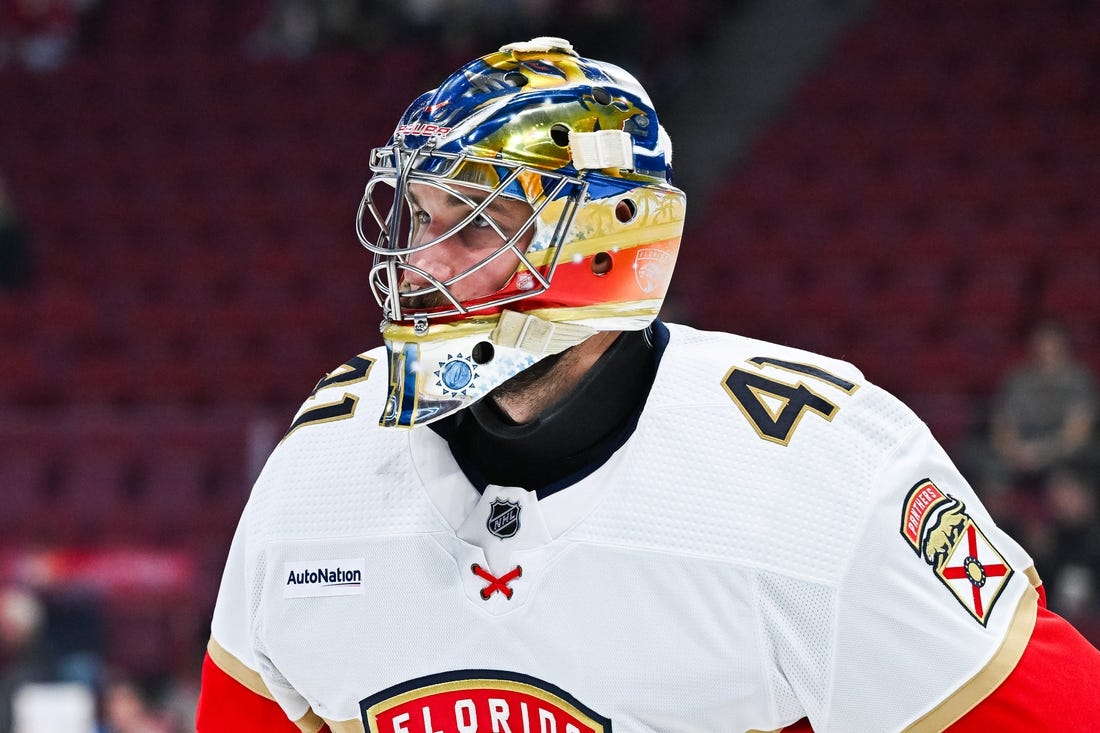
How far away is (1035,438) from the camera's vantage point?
395 centimetres

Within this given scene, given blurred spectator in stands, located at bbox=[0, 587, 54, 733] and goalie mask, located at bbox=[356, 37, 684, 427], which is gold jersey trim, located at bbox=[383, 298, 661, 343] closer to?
goalie mask, located at bbox=[356, 37, 684, 427]

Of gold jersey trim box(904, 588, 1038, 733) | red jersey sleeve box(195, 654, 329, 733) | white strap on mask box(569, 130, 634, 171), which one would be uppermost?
white strap on mask box(569, 130, 634, 171)

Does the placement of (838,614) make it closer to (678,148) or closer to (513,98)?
(513,98)

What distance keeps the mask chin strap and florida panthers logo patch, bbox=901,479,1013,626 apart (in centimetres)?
39

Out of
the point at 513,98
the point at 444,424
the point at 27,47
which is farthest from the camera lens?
the point at 27,47

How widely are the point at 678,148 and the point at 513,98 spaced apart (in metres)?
5.95

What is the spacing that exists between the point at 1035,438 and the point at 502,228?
9.40 ft

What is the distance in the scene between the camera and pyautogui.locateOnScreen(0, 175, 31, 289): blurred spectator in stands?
6273 mm

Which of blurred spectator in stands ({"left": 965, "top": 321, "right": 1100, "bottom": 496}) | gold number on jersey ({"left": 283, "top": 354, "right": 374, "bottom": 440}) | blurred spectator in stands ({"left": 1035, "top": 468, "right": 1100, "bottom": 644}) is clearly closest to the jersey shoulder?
gold number on jersey ({"left": 283, "top": 354, "right": 374, "bottom": 440})

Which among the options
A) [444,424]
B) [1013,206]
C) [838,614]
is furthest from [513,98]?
[1013,206]

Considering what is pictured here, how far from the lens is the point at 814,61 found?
7.37 metres

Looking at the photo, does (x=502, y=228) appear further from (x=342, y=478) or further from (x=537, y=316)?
(x=342, y=478)

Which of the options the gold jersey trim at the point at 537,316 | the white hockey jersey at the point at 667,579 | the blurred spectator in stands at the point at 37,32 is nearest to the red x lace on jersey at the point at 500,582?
the white hockey jersey at the point at 667,579

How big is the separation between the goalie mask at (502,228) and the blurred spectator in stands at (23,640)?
10.1 ft
